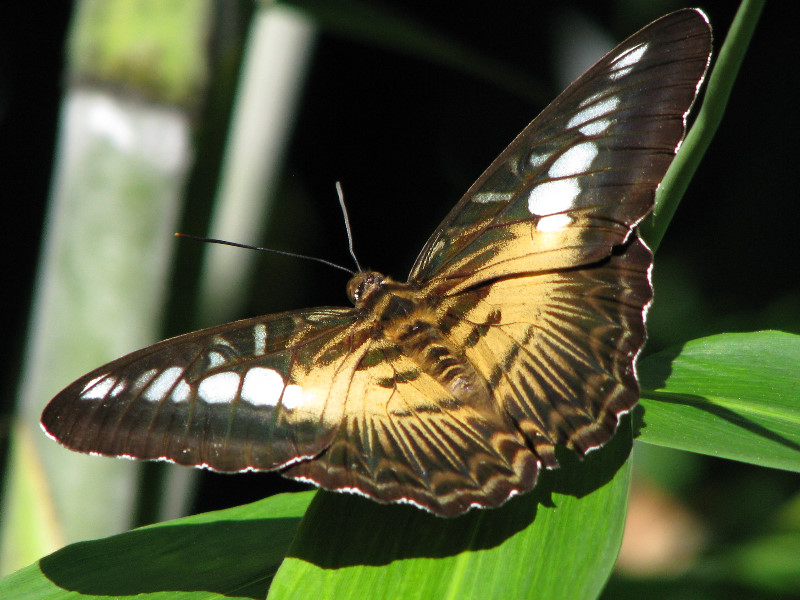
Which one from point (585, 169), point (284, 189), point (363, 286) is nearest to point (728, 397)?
point (585, 169)

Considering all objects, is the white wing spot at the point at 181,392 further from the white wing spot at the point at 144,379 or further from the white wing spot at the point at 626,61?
the white wing spot at the point at 626,61

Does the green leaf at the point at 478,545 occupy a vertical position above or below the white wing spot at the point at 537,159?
below

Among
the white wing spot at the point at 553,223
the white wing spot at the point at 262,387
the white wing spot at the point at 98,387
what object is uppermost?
the white wing spot at the point at 553,223

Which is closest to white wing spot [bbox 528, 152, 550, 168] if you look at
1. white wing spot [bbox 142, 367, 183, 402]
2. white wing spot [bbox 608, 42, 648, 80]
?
white wing spot [bbox 608, 42, 648, 80]

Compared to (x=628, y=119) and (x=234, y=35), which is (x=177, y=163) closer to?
(x=234, y=35)

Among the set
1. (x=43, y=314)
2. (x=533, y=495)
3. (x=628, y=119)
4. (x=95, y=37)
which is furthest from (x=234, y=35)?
(x=533, y=495)

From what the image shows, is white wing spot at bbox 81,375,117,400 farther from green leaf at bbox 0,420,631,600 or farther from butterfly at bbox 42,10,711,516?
green leaf at bbox 0,420,631,600

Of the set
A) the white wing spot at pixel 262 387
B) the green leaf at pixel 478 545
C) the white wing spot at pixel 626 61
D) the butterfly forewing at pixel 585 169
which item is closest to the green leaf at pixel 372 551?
the green leaf at pixel 478 545
